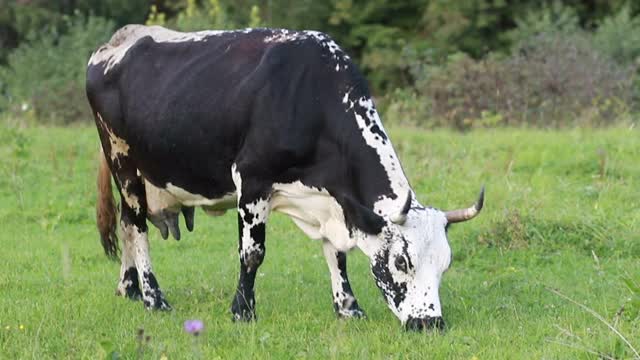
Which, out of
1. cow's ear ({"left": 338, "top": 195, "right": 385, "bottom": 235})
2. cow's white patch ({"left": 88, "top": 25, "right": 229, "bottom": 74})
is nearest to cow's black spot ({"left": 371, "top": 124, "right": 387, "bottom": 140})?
cow's ear ({"left": 338, "top": 195, "right": 385, "bottom": 235})

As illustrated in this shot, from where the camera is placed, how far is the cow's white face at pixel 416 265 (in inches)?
267

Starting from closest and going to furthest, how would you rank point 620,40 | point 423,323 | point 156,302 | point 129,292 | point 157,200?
point 423,323 < point 156,302 < point 129,292 < point 157,200 < point 620,40

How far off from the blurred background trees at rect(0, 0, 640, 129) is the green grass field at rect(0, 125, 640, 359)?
10.00 feet

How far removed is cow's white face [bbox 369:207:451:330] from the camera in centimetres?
679

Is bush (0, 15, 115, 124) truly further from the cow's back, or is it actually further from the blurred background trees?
the cow's back

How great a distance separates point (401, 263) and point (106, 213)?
9.70ft

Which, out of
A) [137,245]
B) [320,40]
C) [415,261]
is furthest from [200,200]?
[415,261]

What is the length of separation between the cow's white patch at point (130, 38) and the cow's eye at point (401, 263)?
242 cm

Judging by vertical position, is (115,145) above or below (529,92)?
above

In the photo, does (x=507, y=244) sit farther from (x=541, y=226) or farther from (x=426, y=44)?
(x=426, y=44)

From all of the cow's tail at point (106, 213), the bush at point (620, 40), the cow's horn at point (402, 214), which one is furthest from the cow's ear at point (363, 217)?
the bush at point (620, 40)

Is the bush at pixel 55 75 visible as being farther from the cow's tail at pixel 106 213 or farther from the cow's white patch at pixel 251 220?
the cow's white patch at pixel 251 220

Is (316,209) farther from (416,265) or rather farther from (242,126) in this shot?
(416,265)

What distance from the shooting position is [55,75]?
2530cm
